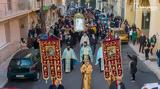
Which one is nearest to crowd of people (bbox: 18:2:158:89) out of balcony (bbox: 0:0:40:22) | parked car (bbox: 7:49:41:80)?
balcony (bbox: 0:0:40:22)

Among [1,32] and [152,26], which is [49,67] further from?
[152,26]

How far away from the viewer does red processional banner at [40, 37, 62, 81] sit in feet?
52.2

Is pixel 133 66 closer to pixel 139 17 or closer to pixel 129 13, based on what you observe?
pixel 139 17

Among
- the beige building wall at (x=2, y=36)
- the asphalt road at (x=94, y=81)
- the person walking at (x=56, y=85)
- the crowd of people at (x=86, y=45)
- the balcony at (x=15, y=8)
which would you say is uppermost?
the balcony at (x=15, y=8)

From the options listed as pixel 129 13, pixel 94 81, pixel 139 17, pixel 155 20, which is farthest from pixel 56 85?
pixel 129 13

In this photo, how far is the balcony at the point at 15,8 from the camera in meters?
23.6

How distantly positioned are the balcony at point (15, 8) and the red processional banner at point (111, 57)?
9222 mm

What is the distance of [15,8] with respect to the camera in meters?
27.5

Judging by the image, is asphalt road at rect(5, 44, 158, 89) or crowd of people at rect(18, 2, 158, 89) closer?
asphalt road at rect(5, 44, 158, 89)

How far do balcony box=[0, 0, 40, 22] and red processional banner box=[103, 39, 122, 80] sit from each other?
9.22 m

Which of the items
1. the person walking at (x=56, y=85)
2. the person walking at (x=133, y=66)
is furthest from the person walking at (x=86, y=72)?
the person walking at (x=133, y=66)

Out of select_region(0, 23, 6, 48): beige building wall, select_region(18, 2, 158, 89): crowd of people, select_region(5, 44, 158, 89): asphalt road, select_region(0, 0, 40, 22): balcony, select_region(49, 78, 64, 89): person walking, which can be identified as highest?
select_region(0, 0, 40, 22): balcony

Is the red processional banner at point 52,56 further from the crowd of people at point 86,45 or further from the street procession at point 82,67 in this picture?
the crowd of people at point 86,45

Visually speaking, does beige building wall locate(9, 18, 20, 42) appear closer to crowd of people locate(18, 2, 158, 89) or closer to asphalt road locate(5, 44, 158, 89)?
crowd of people locate(18, 2, 158, 89)
